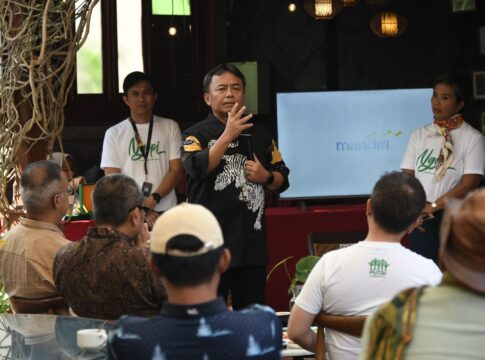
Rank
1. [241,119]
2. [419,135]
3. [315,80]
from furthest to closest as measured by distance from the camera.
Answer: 1. [315,80]
2. [419,135]
3. [241,119]

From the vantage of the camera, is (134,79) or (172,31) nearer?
(134,79)

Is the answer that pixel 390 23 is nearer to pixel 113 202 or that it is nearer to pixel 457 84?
pixel 457 84

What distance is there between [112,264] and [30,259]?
2.49 feet

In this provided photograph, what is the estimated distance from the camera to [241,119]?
4.39m

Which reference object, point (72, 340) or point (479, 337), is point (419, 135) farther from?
point (479, 337)

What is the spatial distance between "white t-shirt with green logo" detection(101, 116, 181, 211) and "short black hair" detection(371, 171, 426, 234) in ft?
10.1

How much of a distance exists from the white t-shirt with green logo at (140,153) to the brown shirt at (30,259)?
2223 mm

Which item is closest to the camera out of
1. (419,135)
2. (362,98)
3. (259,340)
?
(259,340)

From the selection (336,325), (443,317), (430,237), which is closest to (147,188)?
(430,237)

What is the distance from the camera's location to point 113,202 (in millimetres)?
3213

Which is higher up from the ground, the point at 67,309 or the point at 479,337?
the point at 479,337

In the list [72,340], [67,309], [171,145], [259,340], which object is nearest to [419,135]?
[171,145]

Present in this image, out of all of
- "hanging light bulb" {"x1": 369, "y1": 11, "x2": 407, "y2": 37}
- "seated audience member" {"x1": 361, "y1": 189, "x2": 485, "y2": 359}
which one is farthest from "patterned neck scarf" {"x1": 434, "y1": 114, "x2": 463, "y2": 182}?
"seated audience member" {"x1": 361, "y1": 189, "x2": 485, "y2": 359}

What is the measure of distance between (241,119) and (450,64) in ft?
17.9
